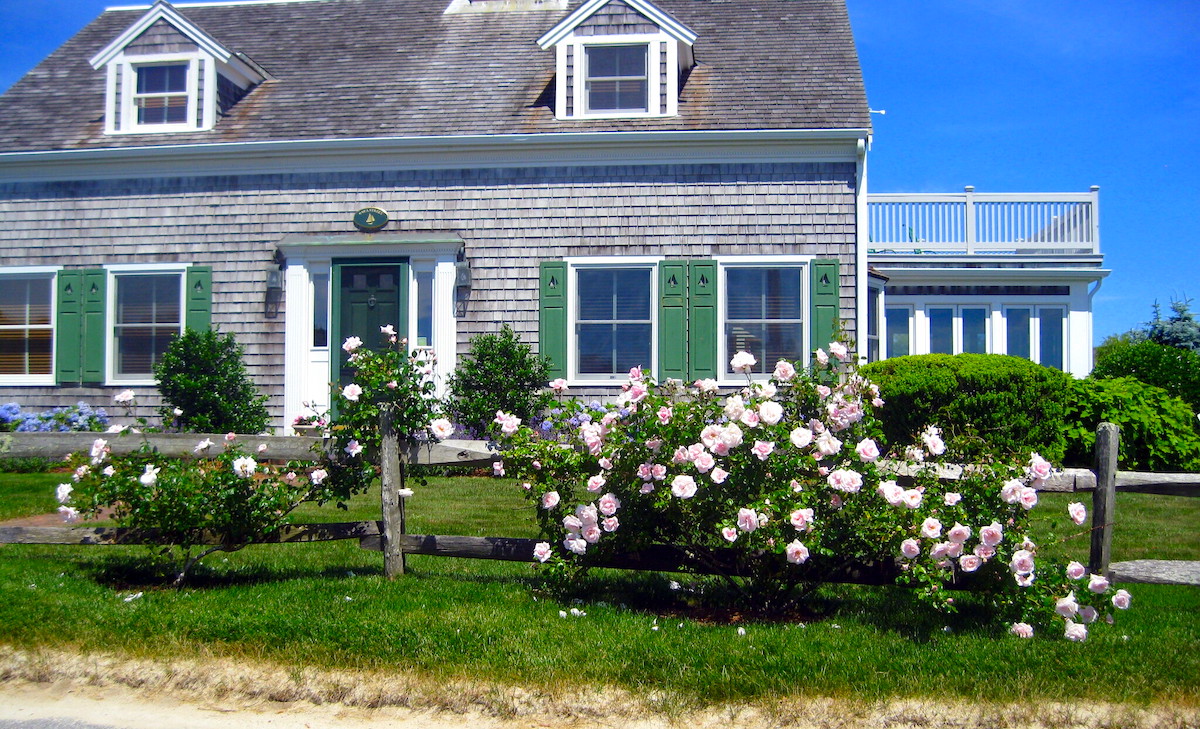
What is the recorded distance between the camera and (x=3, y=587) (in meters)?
5.21

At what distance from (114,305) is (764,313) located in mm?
8574

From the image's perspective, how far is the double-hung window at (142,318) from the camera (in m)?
12.2

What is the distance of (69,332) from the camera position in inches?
481

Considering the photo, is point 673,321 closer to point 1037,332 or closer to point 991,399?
point 991,399

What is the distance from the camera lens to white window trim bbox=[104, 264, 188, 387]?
12.1m

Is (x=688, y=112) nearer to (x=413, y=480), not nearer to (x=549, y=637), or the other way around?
(x=413, y=480)

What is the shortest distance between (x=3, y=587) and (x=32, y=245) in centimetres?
896

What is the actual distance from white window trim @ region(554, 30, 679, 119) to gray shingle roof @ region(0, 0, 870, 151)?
0.62 ft

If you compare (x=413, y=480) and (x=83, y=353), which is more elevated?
(x=83, y=353)

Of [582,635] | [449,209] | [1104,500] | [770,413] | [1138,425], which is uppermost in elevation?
[449,209]

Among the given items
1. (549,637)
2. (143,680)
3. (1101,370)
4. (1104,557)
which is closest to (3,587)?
(143,680)

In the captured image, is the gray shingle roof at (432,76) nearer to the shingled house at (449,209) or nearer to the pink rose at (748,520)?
the shingled house at (449,209)

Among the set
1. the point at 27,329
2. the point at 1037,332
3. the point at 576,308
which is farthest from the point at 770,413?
the point at 1037,332

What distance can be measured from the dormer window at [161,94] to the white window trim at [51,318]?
241 cm
